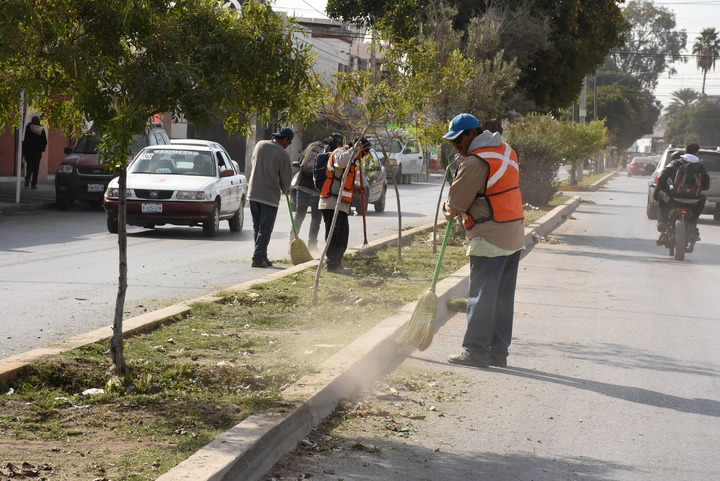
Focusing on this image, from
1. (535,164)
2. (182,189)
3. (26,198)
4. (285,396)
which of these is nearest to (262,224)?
(182,189)

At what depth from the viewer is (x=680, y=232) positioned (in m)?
16.2

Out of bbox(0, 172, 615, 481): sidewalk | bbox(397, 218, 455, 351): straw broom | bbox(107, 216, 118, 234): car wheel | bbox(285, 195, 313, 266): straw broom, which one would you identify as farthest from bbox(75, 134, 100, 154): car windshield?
bbox(397, 218, 455, 351): straw broom

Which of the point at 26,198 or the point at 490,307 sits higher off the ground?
the point at 490,307

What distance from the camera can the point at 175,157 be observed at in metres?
18.2

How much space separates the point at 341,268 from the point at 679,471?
7.31m

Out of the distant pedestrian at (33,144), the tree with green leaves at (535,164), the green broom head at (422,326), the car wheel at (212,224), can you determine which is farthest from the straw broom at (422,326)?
the tree with green leaves at (535,164)

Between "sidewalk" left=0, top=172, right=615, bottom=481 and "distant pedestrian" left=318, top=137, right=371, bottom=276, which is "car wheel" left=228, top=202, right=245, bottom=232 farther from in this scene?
"sidewalk" left=0, top=172, right=615, bottom=481

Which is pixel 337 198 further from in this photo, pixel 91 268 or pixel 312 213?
pixel 91 268

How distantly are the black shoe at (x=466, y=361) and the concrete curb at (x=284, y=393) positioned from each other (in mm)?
412

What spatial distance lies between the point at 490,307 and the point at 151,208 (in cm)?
1021

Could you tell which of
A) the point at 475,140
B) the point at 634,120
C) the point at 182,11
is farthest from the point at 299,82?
the point at 634,120

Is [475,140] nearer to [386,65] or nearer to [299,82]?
[299,82]

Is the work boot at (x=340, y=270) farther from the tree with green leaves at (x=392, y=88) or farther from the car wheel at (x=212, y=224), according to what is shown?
the car wheel at (x=212, y=224)

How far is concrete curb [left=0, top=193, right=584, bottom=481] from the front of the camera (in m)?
4.44
